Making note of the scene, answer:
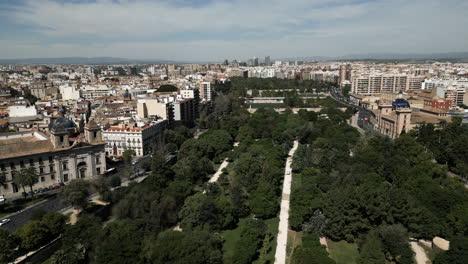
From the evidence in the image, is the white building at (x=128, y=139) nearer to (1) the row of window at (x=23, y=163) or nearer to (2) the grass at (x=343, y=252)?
(1) the row of window at (x=23, y=163)

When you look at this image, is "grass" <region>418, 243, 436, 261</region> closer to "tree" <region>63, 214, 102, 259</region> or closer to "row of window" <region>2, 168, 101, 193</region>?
"tree" <region>63, 214, 102, 259</region>

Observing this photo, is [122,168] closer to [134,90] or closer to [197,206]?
[197,206]

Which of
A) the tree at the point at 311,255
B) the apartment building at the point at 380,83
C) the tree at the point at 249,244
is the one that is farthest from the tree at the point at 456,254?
the apartment building at the point at 380,83

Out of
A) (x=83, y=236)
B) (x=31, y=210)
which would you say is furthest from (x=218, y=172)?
(x=83, y=236)

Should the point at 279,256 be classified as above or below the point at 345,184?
below

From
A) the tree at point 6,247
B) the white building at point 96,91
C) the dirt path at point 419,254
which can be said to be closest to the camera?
the tree at point 6,247

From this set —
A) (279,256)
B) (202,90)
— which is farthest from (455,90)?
(279,256)
